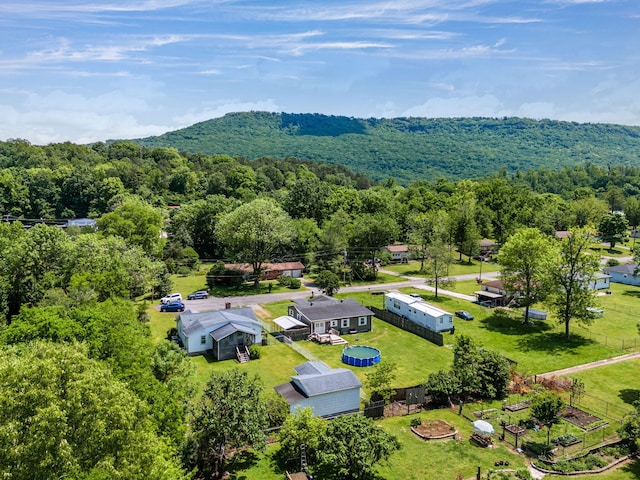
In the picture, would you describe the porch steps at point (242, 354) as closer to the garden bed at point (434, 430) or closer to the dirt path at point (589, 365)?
the garden bed at point (434, 430)

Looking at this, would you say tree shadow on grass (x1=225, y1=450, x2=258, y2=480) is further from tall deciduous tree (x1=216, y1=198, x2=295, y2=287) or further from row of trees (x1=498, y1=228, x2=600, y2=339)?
tall deciduous tree (x1=216, y1=198, x2=295, y2=287)

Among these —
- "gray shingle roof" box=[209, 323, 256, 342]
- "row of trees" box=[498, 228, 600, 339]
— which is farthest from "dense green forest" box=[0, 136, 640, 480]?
"row of trees" box=[498, 228, 600, 339]

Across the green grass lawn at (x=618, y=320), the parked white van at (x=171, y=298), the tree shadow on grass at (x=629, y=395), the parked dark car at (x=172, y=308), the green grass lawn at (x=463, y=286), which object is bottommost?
the green grass lawn at (x=618, y=320)

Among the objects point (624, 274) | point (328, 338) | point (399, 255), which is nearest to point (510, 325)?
point (328, 338)

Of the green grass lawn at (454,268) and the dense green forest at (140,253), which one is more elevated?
the dense green forest at (140,253)

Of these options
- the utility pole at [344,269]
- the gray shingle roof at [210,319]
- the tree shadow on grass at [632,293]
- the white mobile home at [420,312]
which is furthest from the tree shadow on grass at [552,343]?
the utility pole at [344,269]

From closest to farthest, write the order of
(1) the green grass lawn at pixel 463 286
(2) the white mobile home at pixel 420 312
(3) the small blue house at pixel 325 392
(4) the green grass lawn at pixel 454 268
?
A: (3) the small blue house at pixel 325 392 → (2) the white mobile home at pixel 420 312 → (1) the green grass lawn at pixel 463 286 → (4) the green grass lawn at pixel 454 268

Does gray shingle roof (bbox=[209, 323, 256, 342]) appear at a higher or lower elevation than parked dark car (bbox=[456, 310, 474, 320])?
higher
